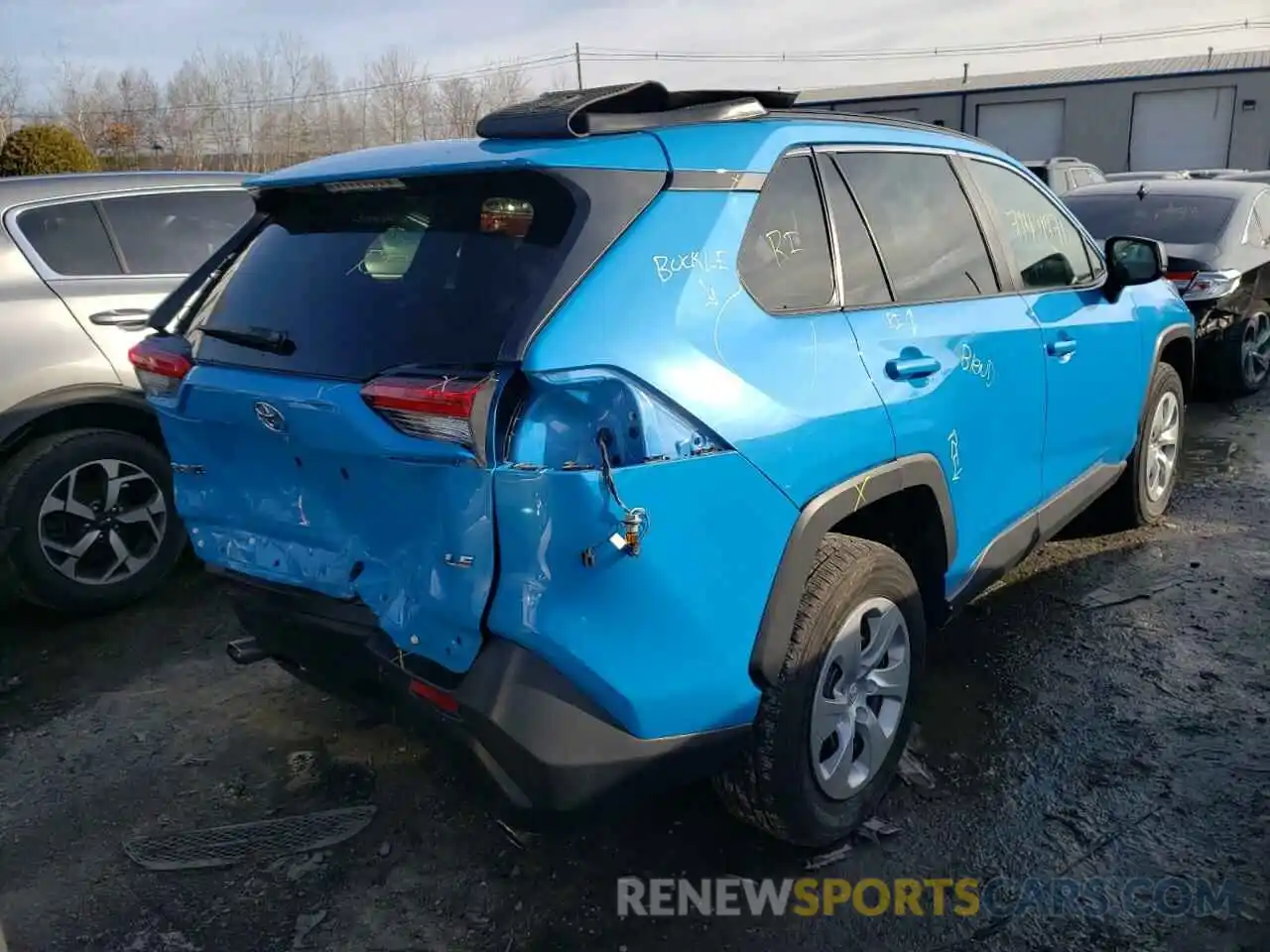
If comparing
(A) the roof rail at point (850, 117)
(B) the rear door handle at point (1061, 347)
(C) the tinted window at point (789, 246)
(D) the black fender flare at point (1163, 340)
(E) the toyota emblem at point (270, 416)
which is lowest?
(D) the black fender flare at point (1163, 340)

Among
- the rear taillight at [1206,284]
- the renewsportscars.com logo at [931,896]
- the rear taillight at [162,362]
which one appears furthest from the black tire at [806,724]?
the rear taillight at [1206,284]

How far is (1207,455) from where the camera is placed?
21.0 ft

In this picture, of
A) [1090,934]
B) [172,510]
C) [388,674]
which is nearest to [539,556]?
[388,674]

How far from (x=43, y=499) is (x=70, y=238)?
125 cm

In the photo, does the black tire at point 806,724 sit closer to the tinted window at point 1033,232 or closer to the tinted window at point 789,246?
the tinted window at point 789,246

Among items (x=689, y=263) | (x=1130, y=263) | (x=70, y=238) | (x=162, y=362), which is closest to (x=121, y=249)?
(x=70, y=238)

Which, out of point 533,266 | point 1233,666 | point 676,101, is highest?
point 676,101

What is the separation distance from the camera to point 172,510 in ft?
15.1

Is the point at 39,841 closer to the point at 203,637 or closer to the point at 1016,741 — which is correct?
the point at 203,637

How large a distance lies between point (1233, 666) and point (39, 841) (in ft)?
13.4

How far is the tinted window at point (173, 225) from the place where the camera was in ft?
15.8

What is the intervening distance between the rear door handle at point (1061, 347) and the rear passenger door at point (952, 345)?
9 centimetres

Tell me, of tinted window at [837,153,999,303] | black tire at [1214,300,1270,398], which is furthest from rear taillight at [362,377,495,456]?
black tire at [1214,300,1270,398]

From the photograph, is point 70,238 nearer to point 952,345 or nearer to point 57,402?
point 57,402
